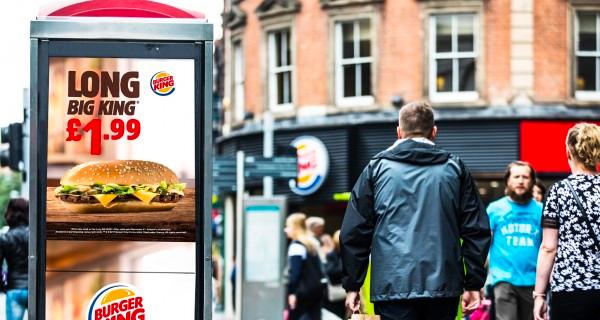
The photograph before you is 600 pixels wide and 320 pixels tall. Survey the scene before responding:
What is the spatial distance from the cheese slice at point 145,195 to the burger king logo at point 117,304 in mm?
503

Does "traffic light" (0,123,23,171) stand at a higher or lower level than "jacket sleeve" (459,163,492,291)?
higher

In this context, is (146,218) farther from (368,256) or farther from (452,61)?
(452,61)

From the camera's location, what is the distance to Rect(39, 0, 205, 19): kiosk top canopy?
846 cm

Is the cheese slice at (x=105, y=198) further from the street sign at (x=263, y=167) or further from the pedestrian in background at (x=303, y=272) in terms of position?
the street sign at (x=263, y=167)

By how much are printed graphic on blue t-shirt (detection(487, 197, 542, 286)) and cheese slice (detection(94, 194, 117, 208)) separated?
14.4 feet

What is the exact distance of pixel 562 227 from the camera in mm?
8461

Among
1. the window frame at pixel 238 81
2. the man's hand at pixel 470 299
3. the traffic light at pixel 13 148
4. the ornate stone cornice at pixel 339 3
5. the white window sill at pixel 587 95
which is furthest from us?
the window frame at pixel 238 81

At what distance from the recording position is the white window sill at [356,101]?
3116 cm

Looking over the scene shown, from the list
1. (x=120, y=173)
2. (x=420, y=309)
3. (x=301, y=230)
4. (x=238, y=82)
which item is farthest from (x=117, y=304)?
(x=238, y=82)

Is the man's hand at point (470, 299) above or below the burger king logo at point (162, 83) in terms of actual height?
below

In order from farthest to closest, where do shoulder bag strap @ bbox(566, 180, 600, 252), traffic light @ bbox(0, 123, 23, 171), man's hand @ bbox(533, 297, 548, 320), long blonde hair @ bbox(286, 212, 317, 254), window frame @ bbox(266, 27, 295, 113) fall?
window frame @ bbox(266, 27, 295, 113) → traffic light @ bbox(0, 123, 23, 171) → long blonde hair @ bbox(286, 212, 317, 254) → man's hand @ bbox(533, 297, 548, 320) → shoulder bag strap @ bbox(566, 180, 600, 252)

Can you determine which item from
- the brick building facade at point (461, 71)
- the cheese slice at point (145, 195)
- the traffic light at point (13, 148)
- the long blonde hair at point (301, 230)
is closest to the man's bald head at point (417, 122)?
the cheese slice at point (145, 195)

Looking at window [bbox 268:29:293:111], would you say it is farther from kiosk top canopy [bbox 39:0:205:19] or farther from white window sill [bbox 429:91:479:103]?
kiosk top canopy [bbox 39:0:205:19]

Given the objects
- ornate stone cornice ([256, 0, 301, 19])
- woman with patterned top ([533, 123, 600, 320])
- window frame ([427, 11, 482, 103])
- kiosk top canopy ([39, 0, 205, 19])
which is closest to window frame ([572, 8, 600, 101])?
window frame ([427, 11, 482, 103])
